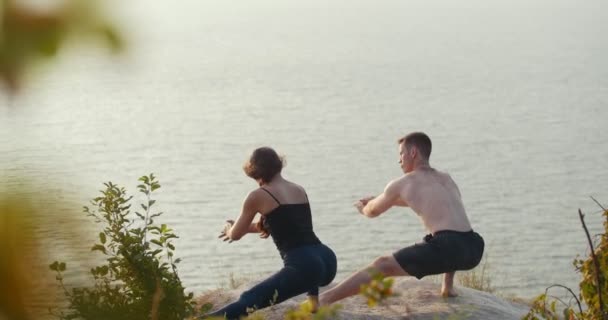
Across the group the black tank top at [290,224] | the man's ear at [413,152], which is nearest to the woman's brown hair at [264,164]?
the black tank top at [290,224]

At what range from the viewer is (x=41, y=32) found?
5.72 feet

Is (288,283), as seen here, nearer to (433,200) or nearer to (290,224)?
(290,224)

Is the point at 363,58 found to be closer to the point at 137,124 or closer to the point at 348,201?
the point at 137,124

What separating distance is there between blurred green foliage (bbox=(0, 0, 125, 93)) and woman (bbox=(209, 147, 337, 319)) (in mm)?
5254

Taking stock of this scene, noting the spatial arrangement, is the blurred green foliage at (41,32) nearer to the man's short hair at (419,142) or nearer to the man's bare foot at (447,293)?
the man's short hair at (419,142)

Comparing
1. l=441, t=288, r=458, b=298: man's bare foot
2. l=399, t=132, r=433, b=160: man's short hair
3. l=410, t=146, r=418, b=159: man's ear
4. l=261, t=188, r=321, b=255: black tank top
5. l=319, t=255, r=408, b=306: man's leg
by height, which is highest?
l=399, t=132, r=433, b=160: man's short hair

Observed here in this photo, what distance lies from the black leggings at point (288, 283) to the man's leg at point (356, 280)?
16 cm

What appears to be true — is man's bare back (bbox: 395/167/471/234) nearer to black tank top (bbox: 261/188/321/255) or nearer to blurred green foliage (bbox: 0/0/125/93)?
black tank top (bbox: 261/188/321/255)

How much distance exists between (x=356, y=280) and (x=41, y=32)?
18.2 feet

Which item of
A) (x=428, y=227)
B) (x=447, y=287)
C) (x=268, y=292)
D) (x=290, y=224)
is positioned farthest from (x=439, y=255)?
(x=268, y=292)

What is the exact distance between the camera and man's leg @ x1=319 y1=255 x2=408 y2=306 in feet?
23.5

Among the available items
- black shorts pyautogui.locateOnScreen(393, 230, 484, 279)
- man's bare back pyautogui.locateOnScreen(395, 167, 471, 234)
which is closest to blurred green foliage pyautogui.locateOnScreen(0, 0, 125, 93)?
black shorts pyautogui.locateOnScreen(393, 230, 484, 279)

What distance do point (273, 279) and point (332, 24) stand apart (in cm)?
4116

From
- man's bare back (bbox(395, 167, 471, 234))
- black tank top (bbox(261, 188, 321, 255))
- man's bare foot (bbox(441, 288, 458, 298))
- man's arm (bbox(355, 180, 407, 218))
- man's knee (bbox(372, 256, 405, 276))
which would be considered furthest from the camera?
man's bare foot (bbox(441, 288, 458, 298))
